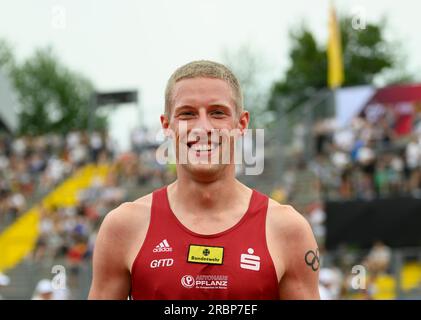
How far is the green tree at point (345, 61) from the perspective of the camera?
51.6 meters

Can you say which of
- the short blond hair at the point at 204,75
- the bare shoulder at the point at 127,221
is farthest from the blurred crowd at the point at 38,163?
the short blond hair at the point at 204,75

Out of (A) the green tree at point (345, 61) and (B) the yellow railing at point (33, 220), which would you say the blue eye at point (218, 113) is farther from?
(A) the green tree at point (345, 61)

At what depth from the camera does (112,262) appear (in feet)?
11.6

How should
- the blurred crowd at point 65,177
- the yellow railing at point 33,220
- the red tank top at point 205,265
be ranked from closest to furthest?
the red tank top at point 205,265, the blurred crowd at point 65,177, the yellow railing at point 33,220

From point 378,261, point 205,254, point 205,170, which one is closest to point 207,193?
point 205,170

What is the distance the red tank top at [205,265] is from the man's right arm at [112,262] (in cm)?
7

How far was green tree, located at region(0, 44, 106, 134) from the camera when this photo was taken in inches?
2616

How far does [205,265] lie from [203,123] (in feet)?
1.84

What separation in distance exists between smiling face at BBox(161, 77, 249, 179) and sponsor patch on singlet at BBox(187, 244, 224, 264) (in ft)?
0.97

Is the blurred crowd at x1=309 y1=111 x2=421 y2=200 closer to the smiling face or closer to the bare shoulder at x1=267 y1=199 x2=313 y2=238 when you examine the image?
the bare shoulder at x1=267 y1=199 x2=313 y2=238

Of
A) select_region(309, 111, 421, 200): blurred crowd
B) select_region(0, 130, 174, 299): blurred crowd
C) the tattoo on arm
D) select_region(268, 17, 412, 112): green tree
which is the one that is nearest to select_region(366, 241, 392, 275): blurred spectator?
select_region(309, 111, 421, 200): blurred crowd

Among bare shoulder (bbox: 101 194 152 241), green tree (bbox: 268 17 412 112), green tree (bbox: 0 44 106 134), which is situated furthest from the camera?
green tree (bbox: 0 44 106 134)

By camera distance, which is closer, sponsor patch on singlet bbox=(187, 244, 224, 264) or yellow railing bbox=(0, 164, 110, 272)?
sponsor patch on singlet bbox=(187, 244, 224, 264)

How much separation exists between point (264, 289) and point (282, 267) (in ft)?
0.45
